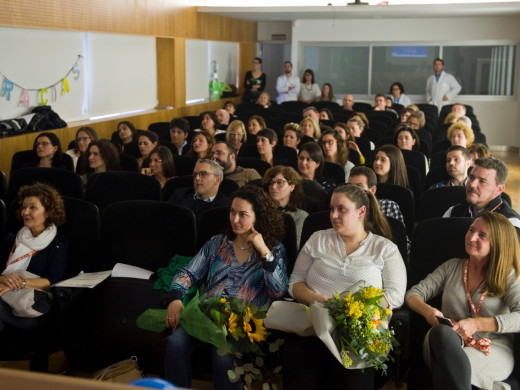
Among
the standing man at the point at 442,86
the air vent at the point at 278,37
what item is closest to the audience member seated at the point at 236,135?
the standing man at the point at 442,86

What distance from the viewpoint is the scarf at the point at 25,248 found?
379 centimetres

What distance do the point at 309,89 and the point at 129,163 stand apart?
32.1ft

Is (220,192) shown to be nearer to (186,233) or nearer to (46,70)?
(186,233)

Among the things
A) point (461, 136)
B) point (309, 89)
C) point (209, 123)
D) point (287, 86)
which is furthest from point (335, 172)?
point (309, 89)

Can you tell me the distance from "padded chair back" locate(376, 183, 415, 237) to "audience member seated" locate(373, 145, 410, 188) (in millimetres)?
559

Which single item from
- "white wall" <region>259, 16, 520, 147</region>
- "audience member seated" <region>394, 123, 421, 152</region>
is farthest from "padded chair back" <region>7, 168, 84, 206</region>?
"white wall" <region>259, 16, 520, 147</region>

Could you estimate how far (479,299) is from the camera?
313 centimetres

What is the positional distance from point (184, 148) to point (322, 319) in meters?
5.14

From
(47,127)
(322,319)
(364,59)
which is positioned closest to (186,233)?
(322,319)

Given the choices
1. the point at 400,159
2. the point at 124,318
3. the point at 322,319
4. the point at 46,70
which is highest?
the point at 46,70

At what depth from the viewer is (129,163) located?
20.9 ft

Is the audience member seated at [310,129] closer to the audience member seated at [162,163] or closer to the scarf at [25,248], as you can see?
the audience member seated at [162,163]

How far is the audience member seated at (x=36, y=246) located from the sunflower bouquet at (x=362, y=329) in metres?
1.60

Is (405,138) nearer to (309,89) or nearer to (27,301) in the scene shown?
(27,301)
